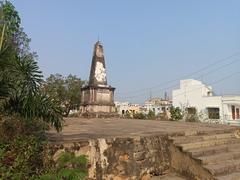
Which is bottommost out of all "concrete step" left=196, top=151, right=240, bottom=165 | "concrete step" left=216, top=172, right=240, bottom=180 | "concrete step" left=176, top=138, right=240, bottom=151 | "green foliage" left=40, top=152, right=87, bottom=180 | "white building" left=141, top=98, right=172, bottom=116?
"concrete step" left=216, top=172, right=240, bottom=180

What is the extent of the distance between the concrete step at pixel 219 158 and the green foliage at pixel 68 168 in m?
2.55

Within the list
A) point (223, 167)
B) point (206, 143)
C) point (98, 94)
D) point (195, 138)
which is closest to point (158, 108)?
point (98, 94)

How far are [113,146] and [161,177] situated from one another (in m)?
1.36

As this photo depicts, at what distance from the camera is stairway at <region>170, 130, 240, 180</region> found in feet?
17.3

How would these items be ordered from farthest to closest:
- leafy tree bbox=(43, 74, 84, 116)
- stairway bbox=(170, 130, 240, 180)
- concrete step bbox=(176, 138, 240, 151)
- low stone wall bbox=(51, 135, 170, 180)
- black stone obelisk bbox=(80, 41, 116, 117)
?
leafy tree bbox=(43, 74, 84, 116)
black stone obelisk bbox=(80, 41, 116, 117)
concrete step bbox=(176, 138, 240, 151)
stairway bbox=(170, 130, 240, 180)
low stone wall bbox=(51, 135, 170, 180)

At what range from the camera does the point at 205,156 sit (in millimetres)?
5844

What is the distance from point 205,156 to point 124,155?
73.4 inches

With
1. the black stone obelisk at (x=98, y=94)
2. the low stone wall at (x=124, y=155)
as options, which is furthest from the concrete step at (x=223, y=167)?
the black stone obelisk at (x=98, y=94)

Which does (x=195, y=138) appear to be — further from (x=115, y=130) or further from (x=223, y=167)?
(x=115, y=130)

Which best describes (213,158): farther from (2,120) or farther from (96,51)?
(96,51)

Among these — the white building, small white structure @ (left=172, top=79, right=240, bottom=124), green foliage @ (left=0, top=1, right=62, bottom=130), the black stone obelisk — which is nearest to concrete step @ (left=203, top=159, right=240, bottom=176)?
green foliage @ (left=0, top=1, right=62, bottom=130)

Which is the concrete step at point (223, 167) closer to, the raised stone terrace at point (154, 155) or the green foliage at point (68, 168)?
the raised stone terrace at point (154, 155)

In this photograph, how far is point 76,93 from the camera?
28531 millimetres

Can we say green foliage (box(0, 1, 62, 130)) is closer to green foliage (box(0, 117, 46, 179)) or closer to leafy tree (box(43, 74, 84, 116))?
green foliage (box(0, 117, 46, 179))
